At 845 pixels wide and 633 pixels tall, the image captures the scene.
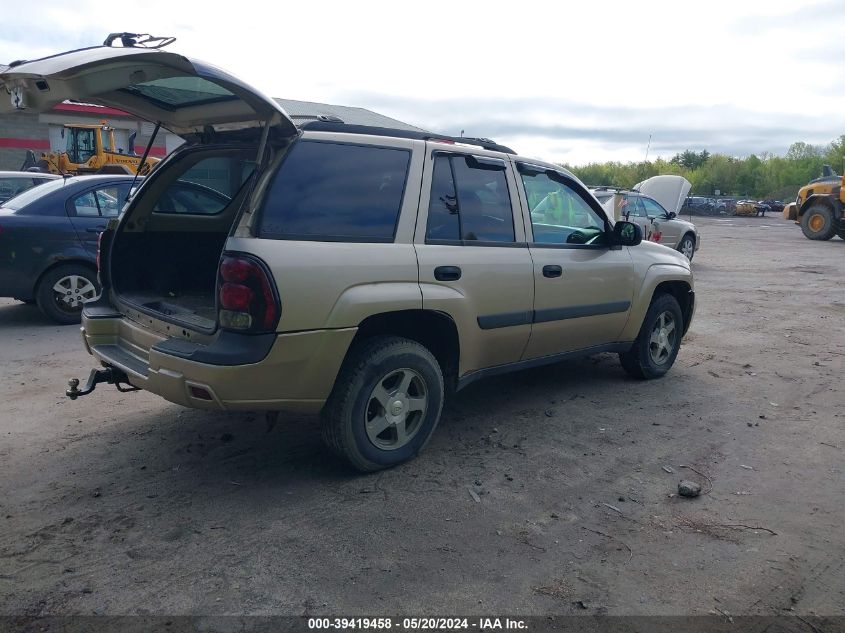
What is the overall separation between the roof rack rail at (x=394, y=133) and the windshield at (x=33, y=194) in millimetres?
5078

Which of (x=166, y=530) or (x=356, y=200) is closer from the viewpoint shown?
(x=166, y=530)

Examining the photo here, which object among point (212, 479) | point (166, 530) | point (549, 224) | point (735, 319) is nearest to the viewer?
point (166, 530)

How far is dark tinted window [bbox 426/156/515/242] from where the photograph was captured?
4.25 meters

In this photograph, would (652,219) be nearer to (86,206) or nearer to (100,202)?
(100,202)

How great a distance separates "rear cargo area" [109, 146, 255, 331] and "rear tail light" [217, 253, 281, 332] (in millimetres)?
772

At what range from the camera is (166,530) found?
3.39 m

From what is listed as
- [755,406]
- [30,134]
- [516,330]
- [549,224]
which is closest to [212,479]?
[516,330]

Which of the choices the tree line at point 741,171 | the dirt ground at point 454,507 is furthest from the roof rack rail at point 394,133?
the tree line at point 741,171

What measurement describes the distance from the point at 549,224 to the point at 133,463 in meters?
3.13

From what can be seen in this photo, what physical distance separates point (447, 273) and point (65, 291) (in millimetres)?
5378

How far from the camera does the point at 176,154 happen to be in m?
4.53

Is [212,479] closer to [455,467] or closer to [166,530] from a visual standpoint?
[166,530]

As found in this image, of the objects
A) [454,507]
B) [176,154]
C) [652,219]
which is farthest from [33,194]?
[652,219]

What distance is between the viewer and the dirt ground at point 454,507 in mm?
2945
